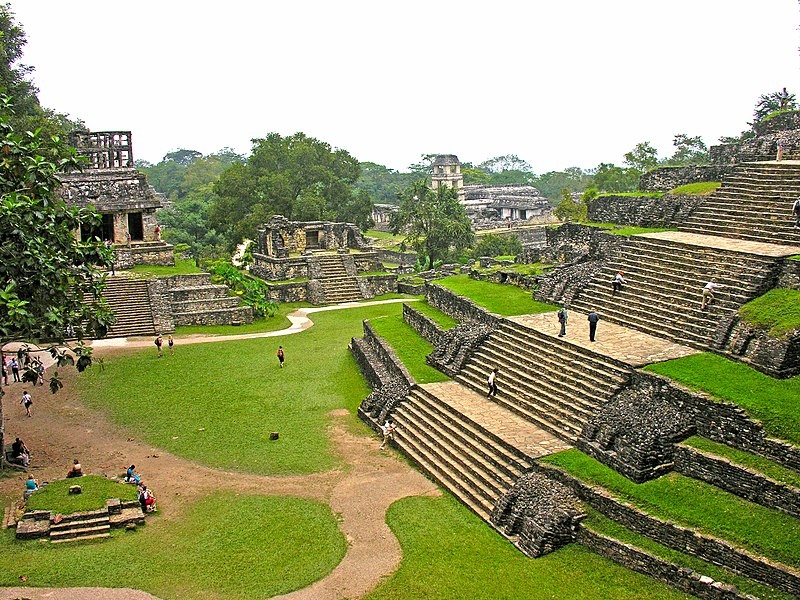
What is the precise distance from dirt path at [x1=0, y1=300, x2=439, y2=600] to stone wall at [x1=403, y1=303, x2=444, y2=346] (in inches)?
159

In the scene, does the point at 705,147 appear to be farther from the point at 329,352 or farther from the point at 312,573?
the point at 312,573

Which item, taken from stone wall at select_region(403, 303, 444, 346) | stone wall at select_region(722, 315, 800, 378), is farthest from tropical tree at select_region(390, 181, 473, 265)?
stone wall at select_region(722, 315, 800, 378)

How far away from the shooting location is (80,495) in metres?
15.0

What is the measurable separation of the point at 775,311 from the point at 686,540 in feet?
19.9

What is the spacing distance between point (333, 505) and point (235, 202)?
29729 millimetres

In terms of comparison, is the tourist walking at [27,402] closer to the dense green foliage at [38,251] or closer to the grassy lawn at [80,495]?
the dense green foliage at [38,251]

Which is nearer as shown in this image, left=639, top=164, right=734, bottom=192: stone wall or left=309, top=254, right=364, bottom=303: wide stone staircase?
left=639, top=164, right=734, bottom=192: stone wall

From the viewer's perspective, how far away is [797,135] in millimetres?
22719

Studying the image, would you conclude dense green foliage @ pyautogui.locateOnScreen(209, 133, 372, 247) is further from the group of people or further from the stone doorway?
the group of people

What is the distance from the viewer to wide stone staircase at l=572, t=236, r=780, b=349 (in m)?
17.2

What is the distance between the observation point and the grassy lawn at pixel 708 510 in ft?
37.4

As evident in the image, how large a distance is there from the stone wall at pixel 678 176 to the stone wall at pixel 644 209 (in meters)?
1.62

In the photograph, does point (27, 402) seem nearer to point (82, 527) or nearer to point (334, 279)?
point (82, 527)

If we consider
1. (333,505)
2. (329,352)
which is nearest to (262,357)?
(329,352)
